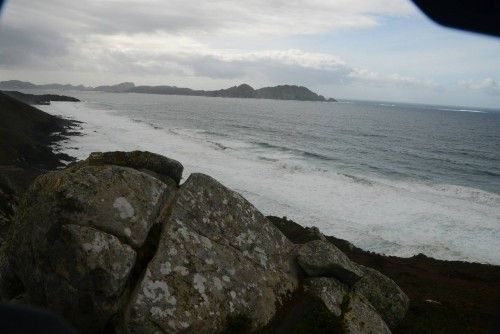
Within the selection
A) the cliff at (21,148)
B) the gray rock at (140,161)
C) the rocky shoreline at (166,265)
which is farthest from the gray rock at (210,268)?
the cliff at (21,148)

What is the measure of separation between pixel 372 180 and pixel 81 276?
41.8 metres

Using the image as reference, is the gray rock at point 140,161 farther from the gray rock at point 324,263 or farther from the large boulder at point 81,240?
the gray rock at point 324,263

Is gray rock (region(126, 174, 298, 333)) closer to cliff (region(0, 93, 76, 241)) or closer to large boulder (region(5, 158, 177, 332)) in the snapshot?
large boulder (region(5, 158, 177, 332))

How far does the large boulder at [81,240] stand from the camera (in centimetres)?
798

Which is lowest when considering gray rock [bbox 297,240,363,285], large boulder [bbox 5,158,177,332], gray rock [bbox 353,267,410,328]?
gray rock [bbox 353,267,410,328]

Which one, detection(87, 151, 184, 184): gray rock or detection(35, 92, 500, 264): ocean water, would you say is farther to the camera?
detection(35, 92, 500, 264): ocean water

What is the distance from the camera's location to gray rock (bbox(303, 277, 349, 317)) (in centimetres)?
1000

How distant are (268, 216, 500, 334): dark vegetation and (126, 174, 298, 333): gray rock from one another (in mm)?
4592

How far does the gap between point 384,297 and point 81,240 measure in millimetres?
8794

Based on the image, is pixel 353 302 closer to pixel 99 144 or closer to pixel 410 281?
pixel 410 281

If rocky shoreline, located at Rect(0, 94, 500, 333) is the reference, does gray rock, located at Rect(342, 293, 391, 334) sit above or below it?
below

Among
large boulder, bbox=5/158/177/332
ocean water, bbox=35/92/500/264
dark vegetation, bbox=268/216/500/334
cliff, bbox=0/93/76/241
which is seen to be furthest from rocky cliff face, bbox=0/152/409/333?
ocean water, bbox=35/92/500/264

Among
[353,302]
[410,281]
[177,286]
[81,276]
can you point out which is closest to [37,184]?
[81,276]

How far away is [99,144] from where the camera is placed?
56.4m
